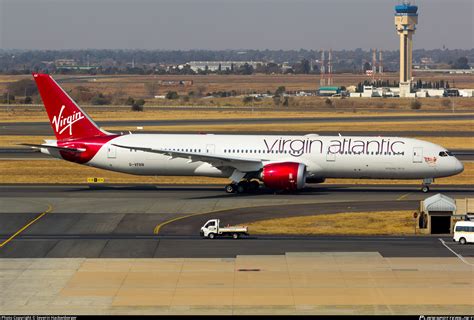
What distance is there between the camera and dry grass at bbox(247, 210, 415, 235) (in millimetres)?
58000

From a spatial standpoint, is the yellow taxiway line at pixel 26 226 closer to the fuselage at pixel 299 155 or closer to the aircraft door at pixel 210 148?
the fuselage at pixel 299 155

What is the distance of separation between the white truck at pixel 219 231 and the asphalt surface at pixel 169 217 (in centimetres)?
61

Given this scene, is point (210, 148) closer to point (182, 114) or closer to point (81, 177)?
point (81, 177)

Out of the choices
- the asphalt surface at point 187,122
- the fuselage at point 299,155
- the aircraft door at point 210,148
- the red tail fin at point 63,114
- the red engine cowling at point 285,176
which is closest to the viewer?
the red engine cowling at point 285,176

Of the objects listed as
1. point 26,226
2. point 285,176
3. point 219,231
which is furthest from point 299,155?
point 26,226

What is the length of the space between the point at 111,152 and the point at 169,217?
46.4 ft

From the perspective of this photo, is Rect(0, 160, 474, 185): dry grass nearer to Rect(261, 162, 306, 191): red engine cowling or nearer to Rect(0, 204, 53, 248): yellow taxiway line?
Rect(261, 162, 306, 191): red engine cowling

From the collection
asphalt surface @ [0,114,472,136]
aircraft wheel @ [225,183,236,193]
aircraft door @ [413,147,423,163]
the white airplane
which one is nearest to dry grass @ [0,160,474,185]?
the white airplane

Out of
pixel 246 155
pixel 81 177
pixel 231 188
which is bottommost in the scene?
pixel 81 177

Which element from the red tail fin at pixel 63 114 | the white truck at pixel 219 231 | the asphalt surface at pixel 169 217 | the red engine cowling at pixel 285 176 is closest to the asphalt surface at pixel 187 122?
the red tail fin at pixel 63 114

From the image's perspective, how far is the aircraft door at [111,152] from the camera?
7444cm

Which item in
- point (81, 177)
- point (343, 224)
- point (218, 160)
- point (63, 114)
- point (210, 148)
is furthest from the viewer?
point (81, 177)

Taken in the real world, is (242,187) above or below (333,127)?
above

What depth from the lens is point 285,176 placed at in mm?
70562
